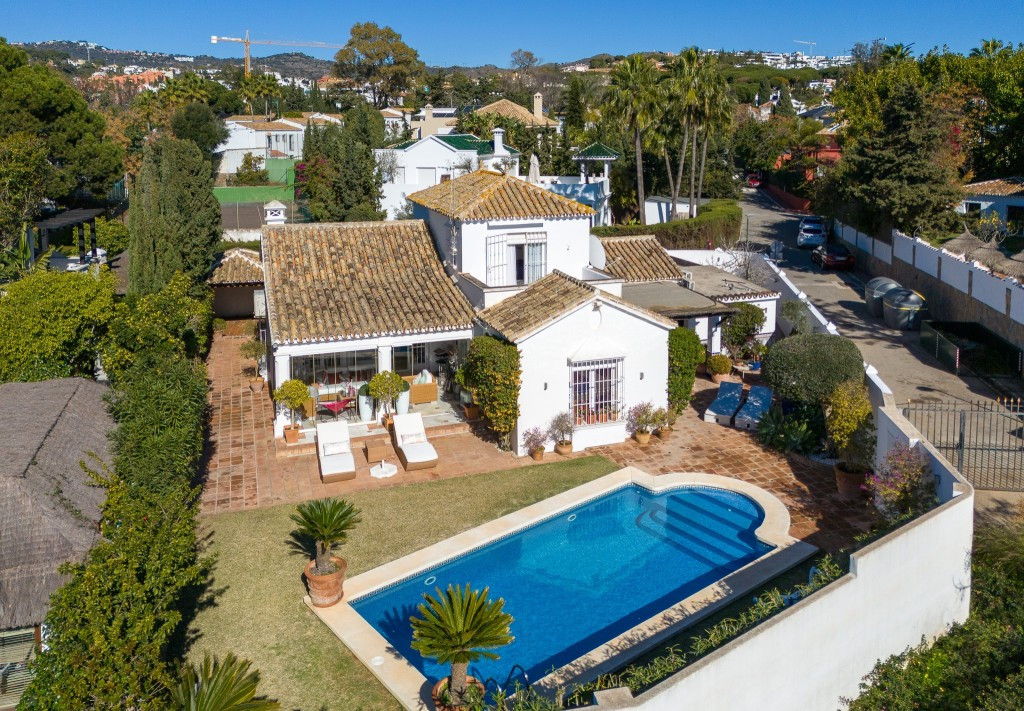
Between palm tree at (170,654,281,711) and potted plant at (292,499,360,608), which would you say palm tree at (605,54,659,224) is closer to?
potted plant at (292,499,360,608)

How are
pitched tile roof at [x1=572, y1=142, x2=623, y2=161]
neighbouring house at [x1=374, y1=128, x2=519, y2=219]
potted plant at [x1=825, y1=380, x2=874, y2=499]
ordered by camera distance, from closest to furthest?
potted plant at [x1=825, y1=380, x2=874, y2=499] → pitched tile roof at [x1=572, y1=142, x2=623, y2=161] → neighbouring house at [x1=374, y1=128, x2=519, y2=219]

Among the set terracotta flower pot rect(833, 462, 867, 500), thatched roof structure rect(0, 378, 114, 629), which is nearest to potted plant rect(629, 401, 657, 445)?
terracotta flower pot rect(833, 462, 867, 500)

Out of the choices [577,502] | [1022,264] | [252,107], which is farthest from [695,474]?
[252,107]

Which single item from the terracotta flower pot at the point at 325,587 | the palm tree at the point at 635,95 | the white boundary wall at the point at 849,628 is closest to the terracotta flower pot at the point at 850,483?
the white boundary wall at the point at 849,628

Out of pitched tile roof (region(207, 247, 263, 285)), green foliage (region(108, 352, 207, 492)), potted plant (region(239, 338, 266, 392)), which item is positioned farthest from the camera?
pitched tile roof (region(207, 247, 263, 285))

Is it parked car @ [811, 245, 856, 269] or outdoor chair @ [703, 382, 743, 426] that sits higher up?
parked car @ [811, 245, 856, 269]

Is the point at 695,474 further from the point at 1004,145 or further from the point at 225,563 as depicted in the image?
the point at 1004,145

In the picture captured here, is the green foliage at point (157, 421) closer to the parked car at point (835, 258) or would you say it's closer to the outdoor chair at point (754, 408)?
the outdoor chair at point (754, 408)

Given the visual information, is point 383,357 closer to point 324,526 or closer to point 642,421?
point 642,421
